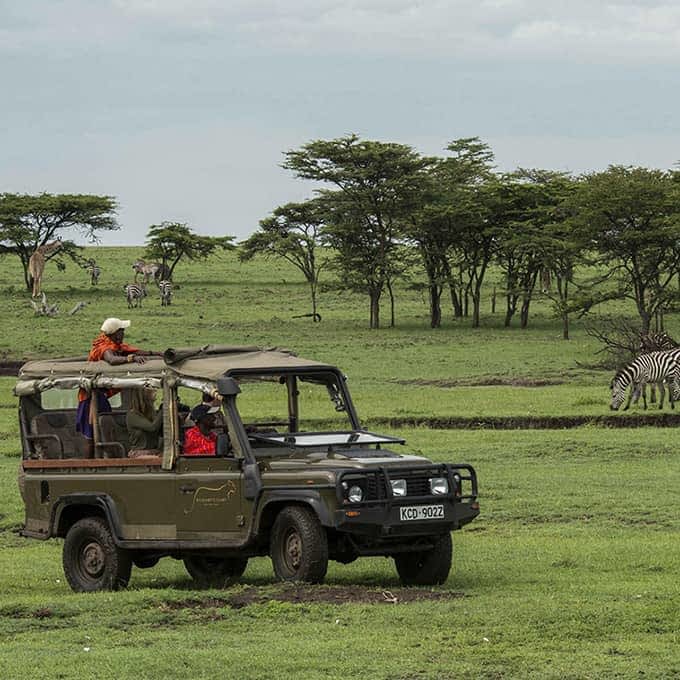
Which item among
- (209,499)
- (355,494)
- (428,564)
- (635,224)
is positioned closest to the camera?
(355,494)

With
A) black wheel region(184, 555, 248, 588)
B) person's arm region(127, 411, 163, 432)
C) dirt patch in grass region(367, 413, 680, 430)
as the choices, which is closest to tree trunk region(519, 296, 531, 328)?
dirt patch in grass region(367, 413, 680, 430)

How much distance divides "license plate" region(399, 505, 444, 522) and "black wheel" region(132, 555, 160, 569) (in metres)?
2.51

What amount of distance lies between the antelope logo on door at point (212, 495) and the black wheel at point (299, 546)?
1.53ft

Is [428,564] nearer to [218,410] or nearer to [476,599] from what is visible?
[476,599]

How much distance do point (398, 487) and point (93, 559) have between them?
297 cm

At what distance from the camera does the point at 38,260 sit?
61.9 meters

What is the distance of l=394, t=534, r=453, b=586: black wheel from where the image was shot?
12.1 meters

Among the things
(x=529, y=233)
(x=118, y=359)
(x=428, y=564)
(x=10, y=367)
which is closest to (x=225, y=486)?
(x=118, y=359)

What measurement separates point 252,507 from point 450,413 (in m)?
18.0

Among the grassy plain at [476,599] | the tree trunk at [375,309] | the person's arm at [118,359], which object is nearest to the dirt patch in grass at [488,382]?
the grassy plain at [476,599]

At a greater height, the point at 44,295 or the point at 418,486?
the point at 44,295

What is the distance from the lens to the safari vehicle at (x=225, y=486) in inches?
454

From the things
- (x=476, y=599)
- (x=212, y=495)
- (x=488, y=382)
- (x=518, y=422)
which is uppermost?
(x=212, y=495)

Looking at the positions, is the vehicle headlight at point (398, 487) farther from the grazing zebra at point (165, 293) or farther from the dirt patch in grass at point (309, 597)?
the grazing zebra at point (165, 293)
